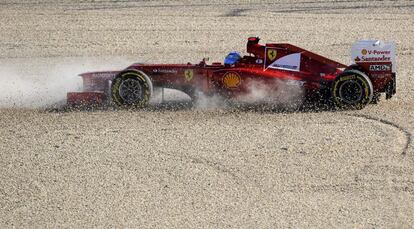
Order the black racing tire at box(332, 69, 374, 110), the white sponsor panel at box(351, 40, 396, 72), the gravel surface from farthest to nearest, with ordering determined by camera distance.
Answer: the white sponsor panel at box(351, 40, 396, 72), the black racing tire at box(332, 69, 374, 110), the gravel surface

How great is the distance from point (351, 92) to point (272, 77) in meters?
1.24

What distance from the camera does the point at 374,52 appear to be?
13086 millimetres

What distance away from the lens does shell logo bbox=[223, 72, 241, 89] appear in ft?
43.6

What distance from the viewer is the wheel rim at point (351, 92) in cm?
1298

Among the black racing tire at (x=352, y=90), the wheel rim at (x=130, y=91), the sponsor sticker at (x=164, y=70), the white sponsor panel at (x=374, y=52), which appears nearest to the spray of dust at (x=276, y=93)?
the black racing tire at (x=352, y=90)

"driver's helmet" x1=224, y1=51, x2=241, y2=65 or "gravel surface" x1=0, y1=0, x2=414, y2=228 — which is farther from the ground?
"driver's helmet" x1=224, y1=51, x2=241, y2=65

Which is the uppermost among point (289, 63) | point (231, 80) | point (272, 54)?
point (272, 54)

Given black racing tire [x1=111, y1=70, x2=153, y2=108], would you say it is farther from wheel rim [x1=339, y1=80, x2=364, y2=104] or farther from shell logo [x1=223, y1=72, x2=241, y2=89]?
wheel rim [x1=339, y1=80, x2=364, y2=104]

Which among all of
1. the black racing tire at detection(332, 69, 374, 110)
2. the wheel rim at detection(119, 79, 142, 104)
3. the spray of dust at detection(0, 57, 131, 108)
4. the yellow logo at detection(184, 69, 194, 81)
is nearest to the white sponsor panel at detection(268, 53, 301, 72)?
the black racing tire at detection(332, 69, 374, 110)

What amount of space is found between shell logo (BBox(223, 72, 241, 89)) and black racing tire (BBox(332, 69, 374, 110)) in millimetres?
1494

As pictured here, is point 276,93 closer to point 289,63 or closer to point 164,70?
point 289,63

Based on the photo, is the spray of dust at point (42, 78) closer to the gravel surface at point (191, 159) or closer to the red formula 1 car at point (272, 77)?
the gravel surface at point (191, 159)

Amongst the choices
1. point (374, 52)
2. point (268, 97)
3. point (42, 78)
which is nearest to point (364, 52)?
point (374, 52)

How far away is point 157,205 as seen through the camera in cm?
973
